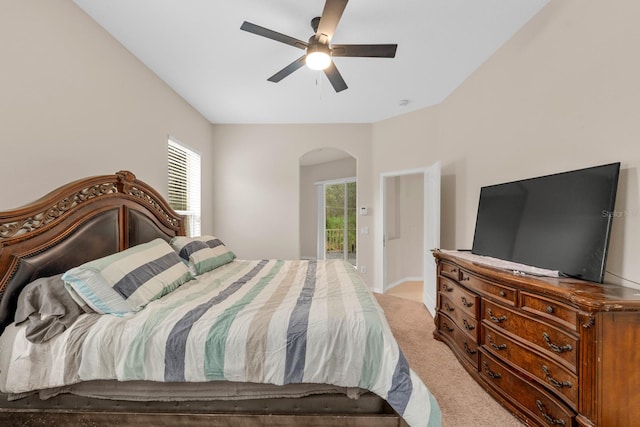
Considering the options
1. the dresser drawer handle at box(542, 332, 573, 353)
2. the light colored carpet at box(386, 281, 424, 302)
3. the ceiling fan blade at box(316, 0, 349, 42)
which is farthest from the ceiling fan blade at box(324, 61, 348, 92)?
the light colored carpet at box(386, 281, 424, 302)

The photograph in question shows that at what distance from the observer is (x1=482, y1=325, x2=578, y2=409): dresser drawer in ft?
4.59

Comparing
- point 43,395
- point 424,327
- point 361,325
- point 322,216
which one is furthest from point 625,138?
point 322,216

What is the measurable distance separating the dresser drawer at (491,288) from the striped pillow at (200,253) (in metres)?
2.26

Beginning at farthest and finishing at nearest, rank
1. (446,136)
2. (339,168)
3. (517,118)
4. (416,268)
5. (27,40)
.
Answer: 1. (339,168)
2. (416,268)
3. (446,136)
4. (517,118)
5. (27,40)

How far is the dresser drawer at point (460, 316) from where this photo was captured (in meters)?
2.14

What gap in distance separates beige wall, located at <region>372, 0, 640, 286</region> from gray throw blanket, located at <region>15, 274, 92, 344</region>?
302 cm

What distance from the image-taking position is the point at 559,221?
5.74 feet

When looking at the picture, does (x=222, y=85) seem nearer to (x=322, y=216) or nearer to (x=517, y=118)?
(x=517, y=118)

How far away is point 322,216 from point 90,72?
5473mm

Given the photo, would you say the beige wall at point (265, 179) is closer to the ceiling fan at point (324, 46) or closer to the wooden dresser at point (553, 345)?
the ceiling fan at point (324, 46)

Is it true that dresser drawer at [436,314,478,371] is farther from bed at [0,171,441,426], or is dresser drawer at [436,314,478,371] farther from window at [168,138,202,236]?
window at [168,138,202,236]

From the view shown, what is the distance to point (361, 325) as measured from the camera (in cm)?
137

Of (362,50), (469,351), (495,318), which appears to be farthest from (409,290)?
(362,50)

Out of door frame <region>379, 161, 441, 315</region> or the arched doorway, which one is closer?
door frame <region>379, 161, 441, 315</region>
